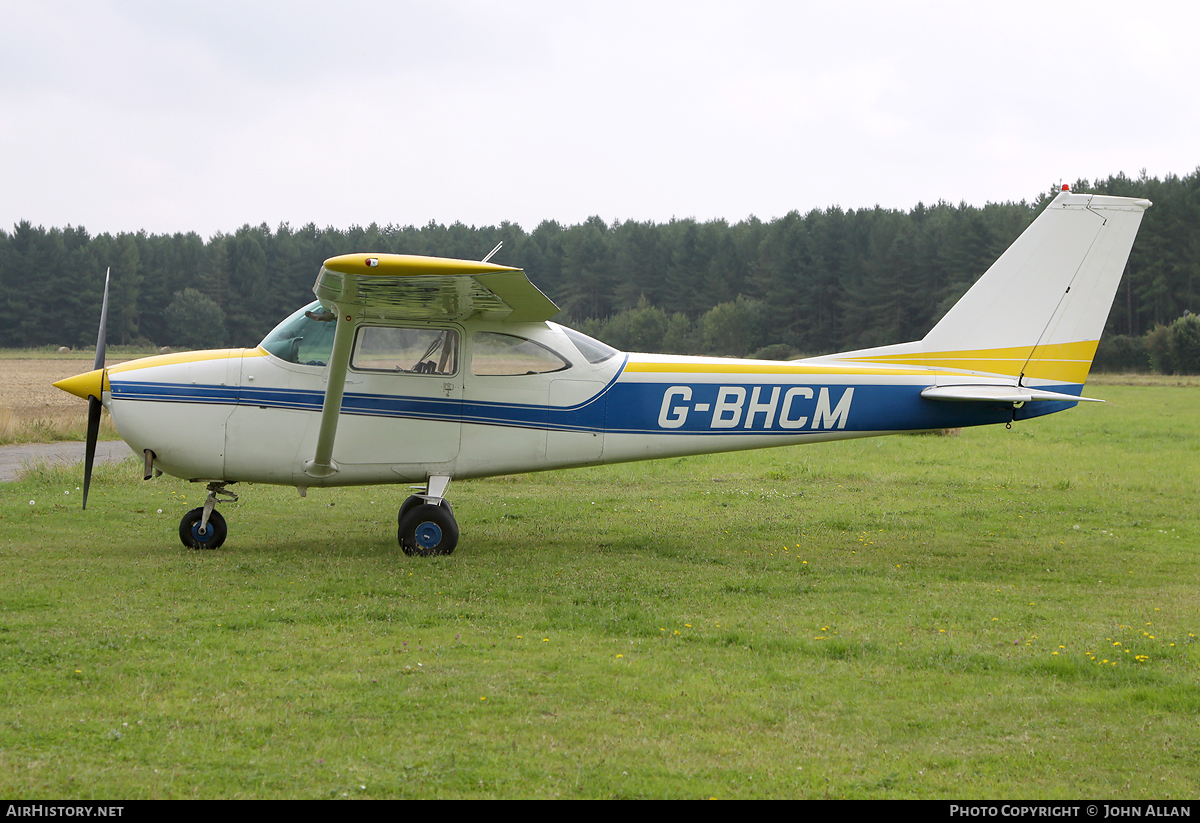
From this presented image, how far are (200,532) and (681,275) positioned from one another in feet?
245

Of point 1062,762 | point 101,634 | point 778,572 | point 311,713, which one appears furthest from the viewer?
point 778,572

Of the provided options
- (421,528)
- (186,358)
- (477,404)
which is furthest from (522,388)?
(186,358)

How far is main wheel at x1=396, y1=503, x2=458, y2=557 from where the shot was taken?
875 centimetres

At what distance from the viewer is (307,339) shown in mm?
8938

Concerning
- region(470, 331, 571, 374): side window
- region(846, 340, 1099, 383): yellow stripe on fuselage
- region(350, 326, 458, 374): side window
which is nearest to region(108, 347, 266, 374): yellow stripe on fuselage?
region(350, 326, 458, 374): side window

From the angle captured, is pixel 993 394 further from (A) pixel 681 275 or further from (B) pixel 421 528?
(A) pixel 681 275

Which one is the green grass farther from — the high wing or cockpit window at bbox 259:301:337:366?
cockpit window at bbox 259:301:337:366

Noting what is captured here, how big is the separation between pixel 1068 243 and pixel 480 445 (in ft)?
20.3

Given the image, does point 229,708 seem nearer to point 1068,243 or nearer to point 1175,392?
point 1068,243

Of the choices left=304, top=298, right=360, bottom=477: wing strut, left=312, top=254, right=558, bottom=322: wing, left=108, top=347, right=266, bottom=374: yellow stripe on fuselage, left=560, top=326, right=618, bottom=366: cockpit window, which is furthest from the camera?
left=560, top=326, right=618, bottom=366: cockpit window

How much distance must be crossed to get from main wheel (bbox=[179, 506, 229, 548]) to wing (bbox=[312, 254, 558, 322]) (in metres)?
2.63
